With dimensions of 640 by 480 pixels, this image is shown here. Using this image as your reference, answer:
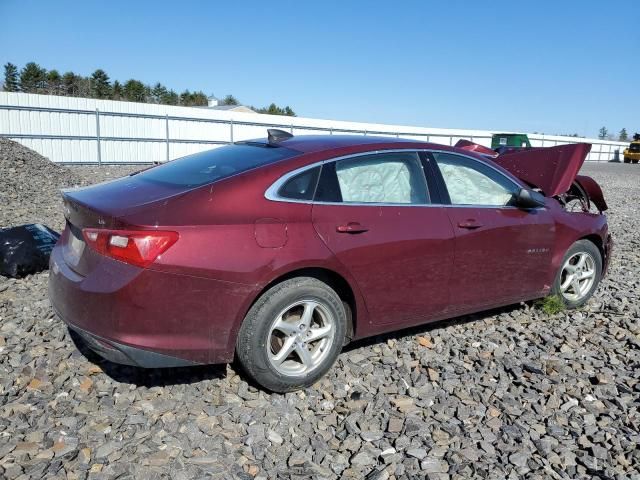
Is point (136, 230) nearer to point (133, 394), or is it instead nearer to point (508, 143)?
point (133, 394)

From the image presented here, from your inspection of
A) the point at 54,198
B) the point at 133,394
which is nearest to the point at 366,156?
the point at 133,394

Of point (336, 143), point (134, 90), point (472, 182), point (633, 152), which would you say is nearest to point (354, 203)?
point (336, 143)

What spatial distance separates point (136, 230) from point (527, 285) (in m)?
3.20

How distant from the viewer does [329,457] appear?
2717 mm

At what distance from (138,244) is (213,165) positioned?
38.0 inches

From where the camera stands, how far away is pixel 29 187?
9922mm

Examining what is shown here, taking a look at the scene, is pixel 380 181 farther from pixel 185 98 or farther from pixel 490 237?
pixel 185 98

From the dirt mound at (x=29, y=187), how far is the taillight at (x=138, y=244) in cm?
501

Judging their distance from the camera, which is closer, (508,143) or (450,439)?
(450,439)

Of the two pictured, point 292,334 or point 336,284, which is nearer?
point 292,334

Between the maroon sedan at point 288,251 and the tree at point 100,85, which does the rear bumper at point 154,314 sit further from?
the tree at point 100,85

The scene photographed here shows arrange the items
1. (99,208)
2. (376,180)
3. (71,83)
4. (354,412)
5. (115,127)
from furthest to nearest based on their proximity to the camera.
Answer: (71,83) → (115,127) → (376,180) → (354,412) → (99,208)

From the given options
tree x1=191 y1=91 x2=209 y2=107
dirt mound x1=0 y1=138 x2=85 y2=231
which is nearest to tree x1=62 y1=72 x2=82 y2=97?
tree x1=191 y1=91 x2=209 y2=107

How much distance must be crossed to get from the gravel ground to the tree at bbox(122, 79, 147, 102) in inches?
2543
